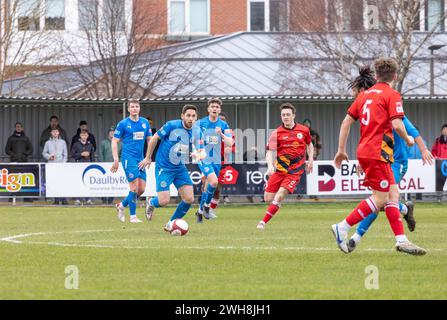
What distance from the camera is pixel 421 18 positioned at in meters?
37.2

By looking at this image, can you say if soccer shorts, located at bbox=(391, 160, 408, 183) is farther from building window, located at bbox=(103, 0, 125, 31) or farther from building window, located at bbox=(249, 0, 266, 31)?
building window, located at bbox=(249, 0, 266, 31)

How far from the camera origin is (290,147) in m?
17.8

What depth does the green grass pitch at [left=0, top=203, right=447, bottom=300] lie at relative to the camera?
862cm

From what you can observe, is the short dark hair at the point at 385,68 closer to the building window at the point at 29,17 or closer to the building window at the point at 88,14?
the building window at the point at 88,14

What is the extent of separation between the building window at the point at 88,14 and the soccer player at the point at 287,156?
17511 millimetres

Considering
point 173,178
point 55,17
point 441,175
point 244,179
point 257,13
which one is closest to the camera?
point 173,178

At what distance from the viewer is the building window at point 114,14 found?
112 feet

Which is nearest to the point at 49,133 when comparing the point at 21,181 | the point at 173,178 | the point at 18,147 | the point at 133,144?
the point at 18,147

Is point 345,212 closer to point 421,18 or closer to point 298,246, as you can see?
point 298,246

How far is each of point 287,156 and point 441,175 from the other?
10873 millimetres

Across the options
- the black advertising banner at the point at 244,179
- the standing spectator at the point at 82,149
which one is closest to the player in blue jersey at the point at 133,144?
the black advertising banner at the point at 244,179

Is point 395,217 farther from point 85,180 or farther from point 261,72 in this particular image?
point 261,72
